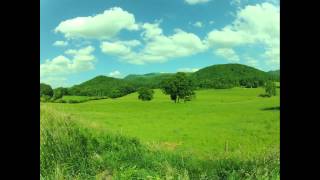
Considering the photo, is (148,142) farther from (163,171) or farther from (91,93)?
(91,93)

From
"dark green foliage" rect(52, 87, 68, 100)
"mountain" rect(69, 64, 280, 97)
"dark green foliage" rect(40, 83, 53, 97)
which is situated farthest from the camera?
"dark green foliage" rect(52, 87, 68, 100)

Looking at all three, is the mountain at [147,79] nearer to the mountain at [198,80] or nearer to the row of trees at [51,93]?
the mountain at [198,80]

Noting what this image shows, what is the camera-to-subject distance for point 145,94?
217 inches

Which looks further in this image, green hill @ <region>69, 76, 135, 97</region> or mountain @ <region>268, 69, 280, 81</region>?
green hill @ <region>69, 76, 135, 97</region>

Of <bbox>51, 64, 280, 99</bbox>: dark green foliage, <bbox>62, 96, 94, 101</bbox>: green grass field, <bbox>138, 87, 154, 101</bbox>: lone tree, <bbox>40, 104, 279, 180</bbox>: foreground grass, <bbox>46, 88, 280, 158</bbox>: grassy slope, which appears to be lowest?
<bbox>40, 104, 279, 180</bbox>: foreground grass

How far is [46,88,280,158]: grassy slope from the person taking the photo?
5016 millimetres

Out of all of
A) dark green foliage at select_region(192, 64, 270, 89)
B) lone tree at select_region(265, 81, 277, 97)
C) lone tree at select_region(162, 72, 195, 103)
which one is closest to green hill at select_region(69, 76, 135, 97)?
lone tree at select_region(162, 72, 195, 103)

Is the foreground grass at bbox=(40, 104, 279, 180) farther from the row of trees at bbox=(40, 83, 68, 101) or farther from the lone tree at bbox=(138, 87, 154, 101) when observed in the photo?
the lone tree at bbox=(138, 87, 154, 101)

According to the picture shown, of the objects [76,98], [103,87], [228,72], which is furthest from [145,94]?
[228,72]

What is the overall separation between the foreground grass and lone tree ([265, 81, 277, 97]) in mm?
1008

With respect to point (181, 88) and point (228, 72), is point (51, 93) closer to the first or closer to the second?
point (181, 88)

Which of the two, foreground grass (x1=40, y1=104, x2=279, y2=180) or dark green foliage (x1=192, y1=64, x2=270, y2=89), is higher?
dark green foliage (x1=192, y1=64, x2=270, y2=89)

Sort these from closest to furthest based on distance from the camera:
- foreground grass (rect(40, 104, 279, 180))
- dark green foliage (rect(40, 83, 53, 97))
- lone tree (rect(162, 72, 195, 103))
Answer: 1. foreground grass (rect(40, 104, 279, 180))
2. lone tree (rect(162, 72, 195, 103))
3. dark green foliage (rect(40, 83, 53, 97))

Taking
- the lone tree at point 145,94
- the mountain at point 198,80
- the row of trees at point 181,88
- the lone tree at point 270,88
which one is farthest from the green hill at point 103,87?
the lone tree at point 270,88
